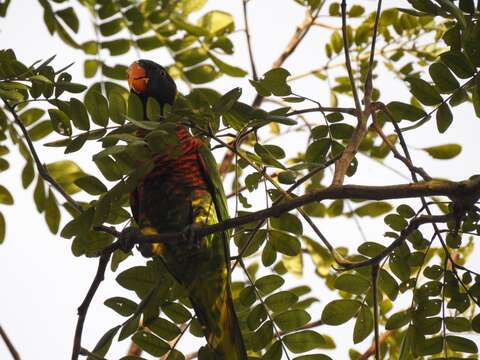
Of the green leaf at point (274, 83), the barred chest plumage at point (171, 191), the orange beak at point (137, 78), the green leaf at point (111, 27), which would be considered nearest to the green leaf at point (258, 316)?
the barred chest plumage at point (171, 191)

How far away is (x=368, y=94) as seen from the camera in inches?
87.0

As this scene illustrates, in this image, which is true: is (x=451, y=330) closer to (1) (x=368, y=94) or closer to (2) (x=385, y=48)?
(1) (x=368, y=94)

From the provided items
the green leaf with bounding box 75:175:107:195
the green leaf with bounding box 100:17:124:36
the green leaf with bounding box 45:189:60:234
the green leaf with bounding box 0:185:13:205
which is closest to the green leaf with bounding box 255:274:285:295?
the green leaf with bounding box 75:175:107:195

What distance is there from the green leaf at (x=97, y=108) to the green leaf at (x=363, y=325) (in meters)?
1.18

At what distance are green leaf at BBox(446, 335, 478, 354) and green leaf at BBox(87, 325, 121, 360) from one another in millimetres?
1229

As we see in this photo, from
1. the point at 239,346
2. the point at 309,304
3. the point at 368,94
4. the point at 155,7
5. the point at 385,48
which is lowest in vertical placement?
the point at 239,346

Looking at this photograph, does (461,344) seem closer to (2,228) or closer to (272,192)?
(272,192)

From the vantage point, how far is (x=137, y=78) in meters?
3.65

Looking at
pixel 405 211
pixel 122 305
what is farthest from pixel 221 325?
pixel 405 211

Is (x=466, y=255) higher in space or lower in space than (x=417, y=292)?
higher

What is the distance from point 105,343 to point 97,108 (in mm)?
857

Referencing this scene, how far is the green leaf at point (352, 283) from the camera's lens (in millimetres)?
2352

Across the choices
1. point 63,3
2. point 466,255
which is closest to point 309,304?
point 466,255

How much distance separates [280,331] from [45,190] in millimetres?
1498
